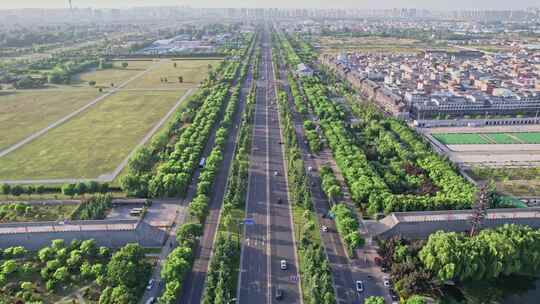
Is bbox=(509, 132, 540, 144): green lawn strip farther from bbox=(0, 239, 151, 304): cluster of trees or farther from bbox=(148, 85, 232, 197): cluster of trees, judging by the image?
bbox=(0, 239, 151, 304): cluster of trees

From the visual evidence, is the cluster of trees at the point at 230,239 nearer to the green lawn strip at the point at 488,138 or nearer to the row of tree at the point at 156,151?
the row of tree at the point at 156,151

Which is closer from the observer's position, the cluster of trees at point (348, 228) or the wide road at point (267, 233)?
the wide road at point (267, 233)

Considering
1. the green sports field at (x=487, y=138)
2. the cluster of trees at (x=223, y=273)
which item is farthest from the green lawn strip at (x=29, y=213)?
the green sports field at (x=487, y=138)

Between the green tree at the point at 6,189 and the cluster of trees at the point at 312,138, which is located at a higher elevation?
the cluster of trees at the point at 312,138

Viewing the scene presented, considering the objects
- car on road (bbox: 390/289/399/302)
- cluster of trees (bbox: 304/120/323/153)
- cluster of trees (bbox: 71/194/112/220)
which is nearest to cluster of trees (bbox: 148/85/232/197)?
cluster of trees (bbox: 71/194/112/220)

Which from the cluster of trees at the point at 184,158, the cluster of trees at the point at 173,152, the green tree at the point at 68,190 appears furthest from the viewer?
the cluster of trees at the point at 173,152
